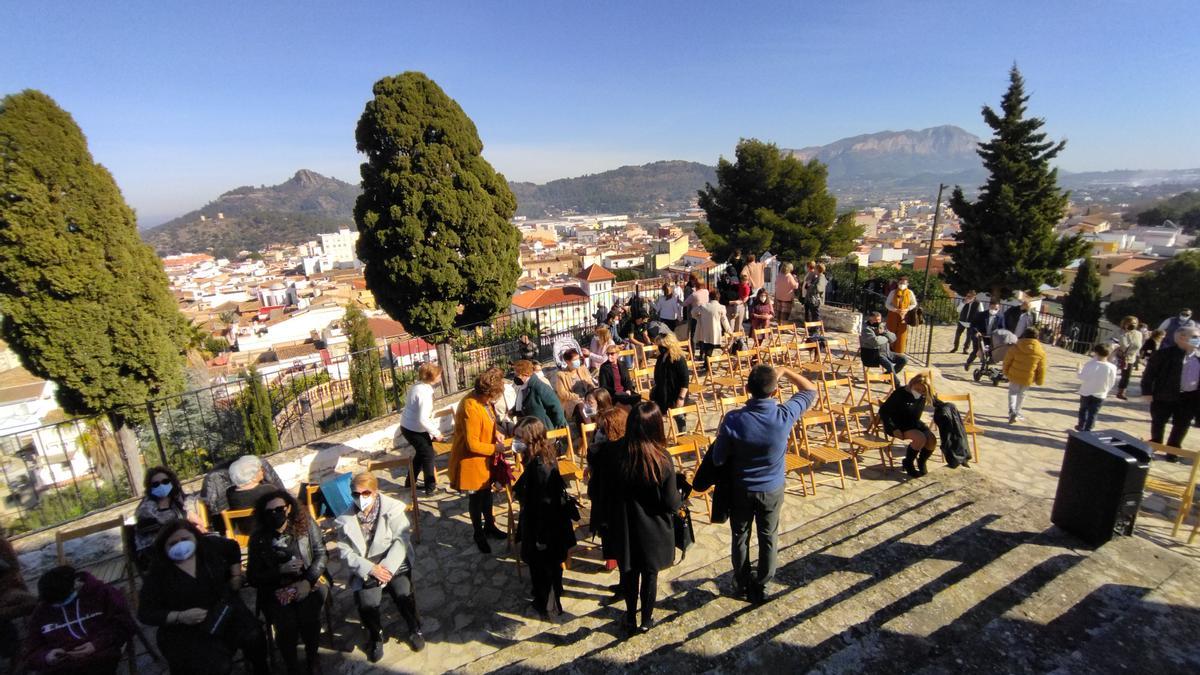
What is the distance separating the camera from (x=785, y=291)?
11406 millimetres

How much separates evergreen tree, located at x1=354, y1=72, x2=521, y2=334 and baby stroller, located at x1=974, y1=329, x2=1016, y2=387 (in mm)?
9545

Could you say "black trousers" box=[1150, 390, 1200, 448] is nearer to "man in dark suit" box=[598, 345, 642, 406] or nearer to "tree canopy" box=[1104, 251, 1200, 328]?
"man in dark suit" box=[598, 345, 642, 406]

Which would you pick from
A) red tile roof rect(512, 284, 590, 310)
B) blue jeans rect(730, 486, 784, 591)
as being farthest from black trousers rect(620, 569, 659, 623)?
red tile roof rect(512, 284, 590, 310)

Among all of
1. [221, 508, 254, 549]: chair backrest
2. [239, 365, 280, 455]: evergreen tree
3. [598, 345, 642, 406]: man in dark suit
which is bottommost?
[239, 365, 280, 455]: evergreen tree

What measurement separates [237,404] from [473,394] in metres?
5.62

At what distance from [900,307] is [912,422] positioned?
446 cm

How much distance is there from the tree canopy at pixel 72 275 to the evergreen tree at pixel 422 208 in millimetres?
4382

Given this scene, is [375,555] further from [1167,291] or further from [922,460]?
[1167,291]

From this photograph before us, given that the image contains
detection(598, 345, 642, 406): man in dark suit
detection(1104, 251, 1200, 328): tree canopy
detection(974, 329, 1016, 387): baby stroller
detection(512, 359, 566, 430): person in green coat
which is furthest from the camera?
detection(1104, 251, 1200, 328): tree canopy

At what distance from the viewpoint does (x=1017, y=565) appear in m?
3.92

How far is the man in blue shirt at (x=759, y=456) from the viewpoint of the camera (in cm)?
332

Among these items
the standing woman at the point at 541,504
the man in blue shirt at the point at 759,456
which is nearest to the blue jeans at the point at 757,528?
the man in blue shirt at the point at 759,456

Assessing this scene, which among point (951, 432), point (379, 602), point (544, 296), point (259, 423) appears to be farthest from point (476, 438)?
point (544, 296)

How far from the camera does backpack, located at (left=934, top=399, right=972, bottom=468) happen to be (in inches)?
228
